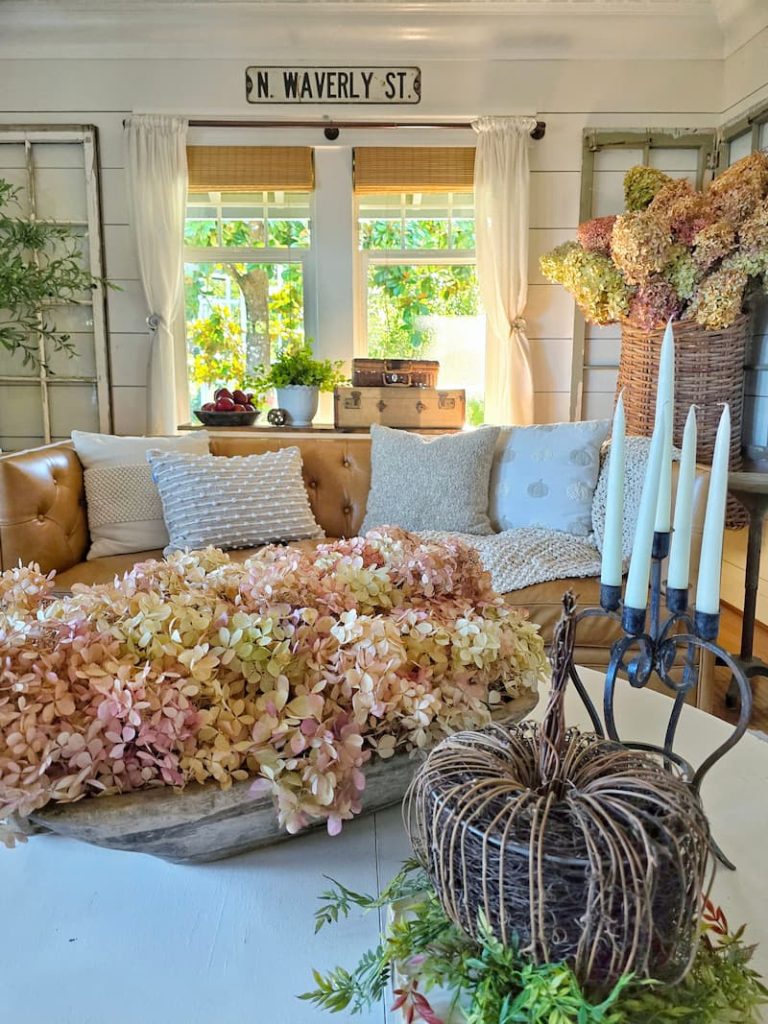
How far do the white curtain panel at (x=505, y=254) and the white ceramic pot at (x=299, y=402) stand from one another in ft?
2.81

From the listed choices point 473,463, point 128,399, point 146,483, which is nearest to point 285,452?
point 146,483

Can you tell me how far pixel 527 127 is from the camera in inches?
122

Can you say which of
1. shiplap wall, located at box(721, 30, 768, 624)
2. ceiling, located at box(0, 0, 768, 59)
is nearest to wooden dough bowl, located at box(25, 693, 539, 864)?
shiplap wall, located at box(721, 30, 768, 624)

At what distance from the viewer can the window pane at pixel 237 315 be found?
3395mm

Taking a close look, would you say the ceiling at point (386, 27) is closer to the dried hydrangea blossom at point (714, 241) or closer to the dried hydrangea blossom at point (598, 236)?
the dried hydrangea blossom at point (598, 236)

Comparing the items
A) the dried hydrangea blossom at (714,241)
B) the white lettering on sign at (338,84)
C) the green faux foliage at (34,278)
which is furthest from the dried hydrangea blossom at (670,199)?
the green faux foliage at (34,278)

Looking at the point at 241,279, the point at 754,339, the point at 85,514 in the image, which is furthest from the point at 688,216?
the point at 85,514

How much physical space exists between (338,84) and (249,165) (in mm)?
534

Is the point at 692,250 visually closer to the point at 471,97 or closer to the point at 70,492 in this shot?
the point at 471,97

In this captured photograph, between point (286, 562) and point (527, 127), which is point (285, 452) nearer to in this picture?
point (286, 562)

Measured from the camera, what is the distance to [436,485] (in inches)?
91.6

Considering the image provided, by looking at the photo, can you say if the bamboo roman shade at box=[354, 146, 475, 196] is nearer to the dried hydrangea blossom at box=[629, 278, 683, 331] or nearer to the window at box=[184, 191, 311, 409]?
the window at box=[184, 191, 311, 409]

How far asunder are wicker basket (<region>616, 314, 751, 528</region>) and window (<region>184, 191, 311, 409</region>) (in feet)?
5.44

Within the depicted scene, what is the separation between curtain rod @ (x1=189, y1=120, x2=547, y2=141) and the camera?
314 centimetres
